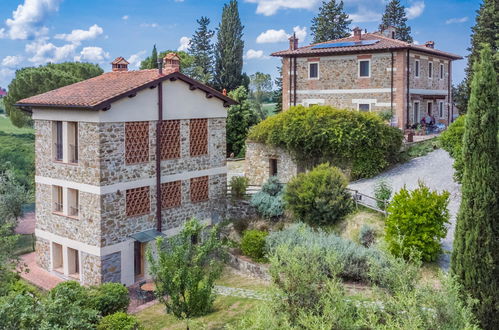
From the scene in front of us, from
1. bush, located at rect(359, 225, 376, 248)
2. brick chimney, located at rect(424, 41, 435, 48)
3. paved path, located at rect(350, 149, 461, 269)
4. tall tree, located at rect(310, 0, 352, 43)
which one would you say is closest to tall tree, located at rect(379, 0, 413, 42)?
tall tree, located at rect(310, 0, 352, 43)

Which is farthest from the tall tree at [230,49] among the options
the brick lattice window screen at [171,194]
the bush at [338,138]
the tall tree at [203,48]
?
the brick lattice window screen at [171,194]

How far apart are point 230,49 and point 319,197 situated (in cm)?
3682

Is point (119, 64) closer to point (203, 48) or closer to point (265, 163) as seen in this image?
point (265, 163)

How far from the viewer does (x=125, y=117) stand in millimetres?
19672

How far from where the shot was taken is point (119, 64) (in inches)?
974

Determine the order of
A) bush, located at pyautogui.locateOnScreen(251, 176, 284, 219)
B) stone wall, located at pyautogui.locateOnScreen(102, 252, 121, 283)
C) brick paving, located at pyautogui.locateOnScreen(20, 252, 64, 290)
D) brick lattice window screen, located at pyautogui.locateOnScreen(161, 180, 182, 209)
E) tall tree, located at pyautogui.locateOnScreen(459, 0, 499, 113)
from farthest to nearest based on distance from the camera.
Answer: tall tree, located at pyautogui.locateOnScreen(459, 0, 499, 113), bush, located at pyautogui.locateOnScreen(251, 176, 284, 219), brick lattice window screen, located at pyautogui.locateOnScreen(161, 180, 182, 209), brick paving, located at pyautogui.locateOnScreen(20, 252, 64, 290), stone wall, located at pyautogui.locateOnScreen(102, 252, 121, 283)

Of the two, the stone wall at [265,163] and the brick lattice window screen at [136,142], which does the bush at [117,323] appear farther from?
the stone wall at [265,163]

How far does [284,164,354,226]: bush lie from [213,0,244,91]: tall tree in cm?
Answer: 3488

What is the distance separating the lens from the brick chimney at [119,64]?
24719 millimetres

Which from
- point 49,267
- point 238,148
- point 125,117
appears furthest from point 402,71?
point 49,267

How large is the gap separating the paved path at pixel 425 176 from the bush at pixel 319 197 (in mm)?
3052

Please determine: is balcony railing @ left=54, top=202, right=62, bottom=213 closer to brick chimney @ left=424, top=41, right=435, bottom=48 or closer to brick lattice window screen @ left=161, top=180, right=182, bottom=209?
brick lattice window screen @ left=161, top=180, right=182, bottom=209

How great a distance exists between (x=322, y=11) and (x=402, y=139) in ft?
106

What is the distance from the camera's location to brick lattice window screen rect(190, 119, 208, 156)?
896 inches
